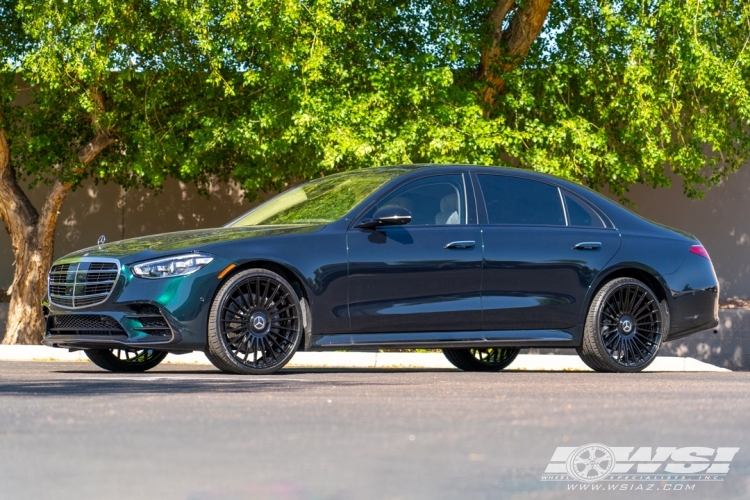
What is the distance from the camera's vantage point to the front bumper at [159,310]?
9094 mm

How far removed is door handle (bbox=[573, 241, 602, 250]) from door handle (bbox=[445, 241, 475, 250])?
0.96m

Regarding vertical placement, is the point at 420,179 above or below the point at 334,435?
above

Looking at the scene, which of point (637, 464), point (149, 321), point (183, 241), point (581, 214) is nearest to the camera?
point (637, 464)

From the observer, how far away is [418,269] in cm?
986

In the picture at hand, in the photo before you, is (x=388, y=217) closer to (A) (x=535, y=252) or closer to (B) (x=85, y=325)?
(A) (x=535, y=252)

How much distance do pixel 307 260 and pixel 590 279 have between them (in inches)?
96.8

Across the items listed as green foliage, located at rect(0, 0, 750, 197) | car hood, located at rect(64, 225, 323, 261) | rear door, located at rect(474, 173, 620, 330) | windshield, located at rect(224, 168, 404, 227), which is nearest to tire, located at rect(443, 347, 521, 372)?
rear door, located at rect(474, 173, 620, 330)

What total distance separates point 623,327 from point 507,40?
8.79 m

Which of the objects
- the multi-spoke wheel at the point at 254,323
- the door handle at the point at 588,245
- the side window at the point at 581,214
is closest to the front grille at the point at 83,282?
the multi-spoke wheel at the point at 254,323

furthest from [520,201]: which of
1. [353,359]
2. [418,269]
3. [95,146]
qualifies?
[95,146]

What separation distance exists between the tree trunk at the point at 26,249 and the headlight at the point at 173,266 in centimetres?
1069

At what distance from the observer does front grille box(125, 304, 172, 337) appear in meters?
9.14

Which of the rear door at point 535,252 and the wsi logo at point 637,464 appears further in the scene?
the rear door at point 535,252

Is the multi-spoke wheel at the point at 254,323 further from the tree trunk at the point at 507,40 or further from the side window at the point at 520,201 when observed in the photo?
the tree trunk at the point at 507,40
